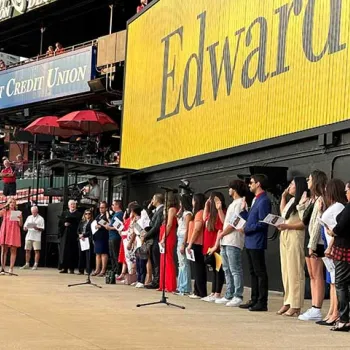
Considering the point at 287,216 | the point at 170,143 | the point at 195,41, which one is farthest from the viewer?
the point at 170,143

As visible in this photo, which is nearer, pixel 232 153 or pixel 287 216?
pixel 287 216

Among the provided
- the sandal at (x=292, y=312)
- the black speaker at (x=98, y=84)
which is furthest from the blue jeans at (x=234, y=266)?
the black speaker at (x=98, y=84)

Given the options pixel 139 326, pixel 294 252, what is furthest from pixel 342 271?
pixel 139 326

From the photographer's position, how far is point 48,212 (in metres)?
23.3

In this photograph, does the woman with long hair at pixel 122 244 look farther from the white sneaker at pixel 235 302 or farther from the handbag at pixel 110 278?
the white sneaker at pixel 235 302

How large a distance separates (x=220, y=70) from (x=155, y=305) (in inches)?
300

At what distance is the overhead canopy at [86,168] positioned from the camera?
19478 millimetres

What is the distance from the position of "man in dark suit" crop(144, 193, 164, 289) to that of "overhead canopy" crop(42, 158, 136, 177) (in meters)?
5.32

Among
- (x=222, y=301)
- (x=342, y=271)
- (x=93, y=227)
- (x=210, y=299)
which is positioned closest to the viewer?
(x=342, y=271)

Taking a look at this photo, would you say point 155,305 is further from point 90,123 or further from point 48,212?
point 90,123

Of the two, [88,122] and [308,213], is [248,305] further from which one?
[88,122]

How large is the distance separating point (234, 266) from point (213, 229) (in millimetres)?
1117

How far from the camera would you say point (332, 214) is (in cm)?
894

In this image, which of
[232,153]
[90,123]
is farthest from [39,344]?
[90,123]
